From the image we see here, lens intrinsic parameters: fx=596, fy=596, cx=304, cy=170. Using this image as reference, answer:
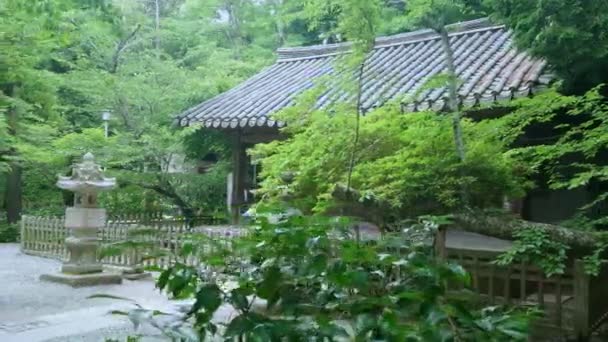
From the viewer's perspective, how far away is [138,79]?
616 inches

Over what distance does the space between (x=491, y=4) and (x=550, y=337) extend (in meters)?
4.35

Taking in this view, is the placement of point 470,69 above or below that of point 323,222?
above

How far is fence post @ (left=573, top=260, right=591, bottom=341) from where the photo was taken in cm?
613

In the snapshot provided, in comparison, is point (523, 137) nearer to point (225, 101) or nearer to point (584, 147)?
point (584, 147)

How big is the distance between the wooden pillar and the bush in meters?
8.22

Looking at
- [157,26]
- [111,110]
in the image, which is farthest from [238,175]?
[157,26]

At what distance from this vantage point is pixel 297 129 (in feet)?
27.8

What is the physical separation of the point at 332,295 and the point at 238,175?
38.7ft

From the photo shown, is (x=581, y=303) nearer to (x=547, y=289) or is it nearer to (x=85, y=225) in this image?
(x=547, y=289)

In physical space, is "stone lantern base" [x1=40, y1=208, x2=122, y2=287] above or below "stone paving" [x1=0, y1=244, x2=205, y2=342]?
above

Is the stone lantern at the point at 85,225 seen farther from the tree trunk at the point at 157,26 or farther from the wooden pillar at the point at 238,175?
the tree trunk at the point at 157,26

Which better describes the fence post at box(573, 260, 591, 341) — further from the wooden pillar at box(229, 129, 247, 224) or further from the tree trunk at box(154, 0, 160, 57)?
the tree trunk at box(154, 0, 160, 57)

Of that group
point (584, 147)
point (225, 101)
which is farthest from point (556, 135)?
point (225, 101)

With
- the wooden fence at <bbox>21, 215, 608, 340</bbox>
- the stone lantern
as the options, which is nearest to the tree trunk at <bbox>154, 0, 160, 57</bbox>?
the stone lantern
